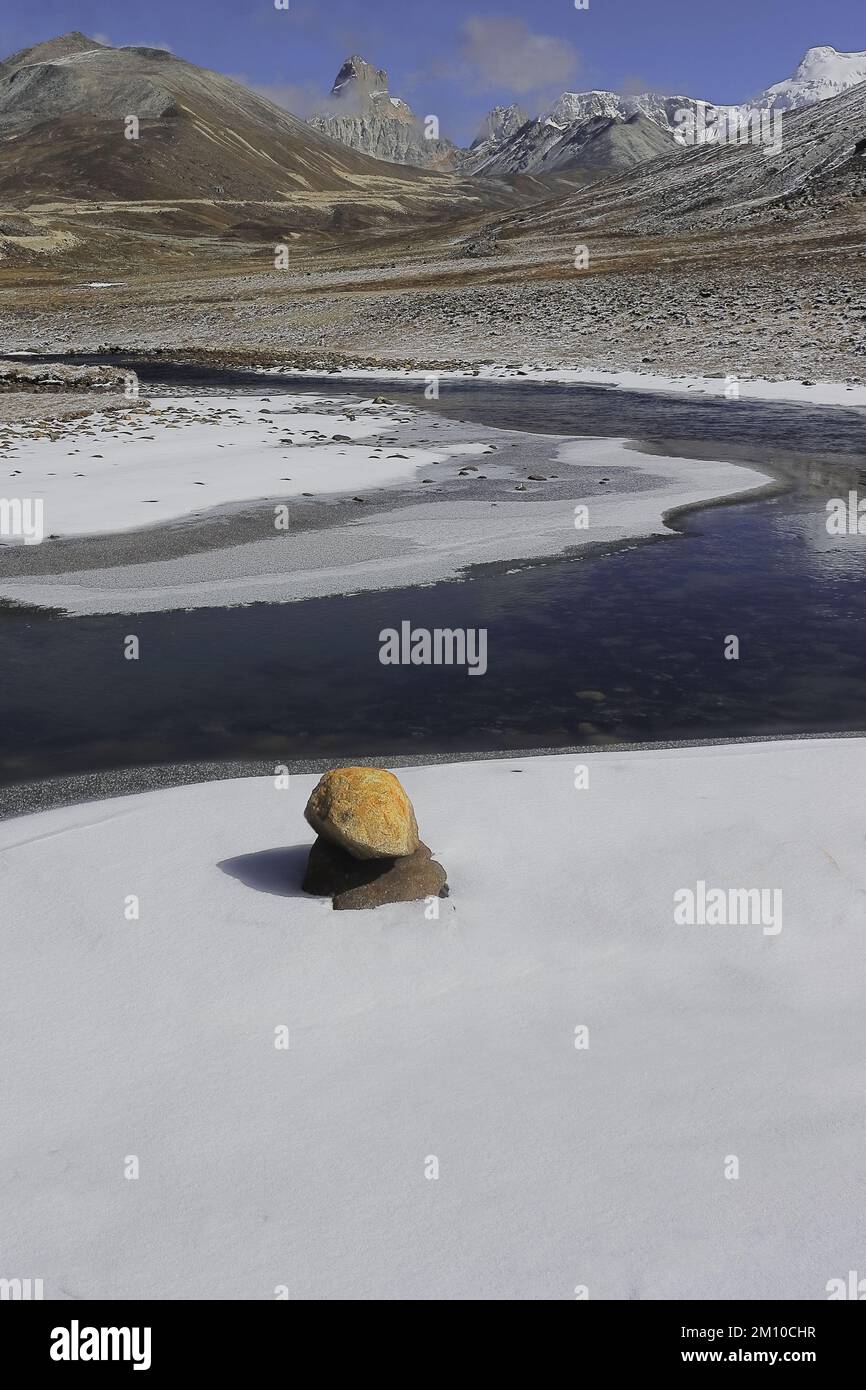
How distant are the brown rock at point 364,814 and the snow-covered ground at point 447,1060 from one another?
355mm

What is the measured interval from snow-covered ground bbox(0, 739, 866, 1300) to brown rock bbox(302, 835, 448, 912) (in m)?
0.12

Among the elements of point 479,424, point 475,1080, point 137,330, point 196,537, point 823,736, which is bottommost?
point 475,1080

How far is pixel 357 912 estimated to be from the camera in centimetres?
624

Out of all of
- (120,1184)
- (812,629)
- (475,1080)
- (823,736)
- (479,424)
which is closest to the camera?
(120,1184)

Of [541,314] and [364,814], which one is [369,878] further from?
[541,314]

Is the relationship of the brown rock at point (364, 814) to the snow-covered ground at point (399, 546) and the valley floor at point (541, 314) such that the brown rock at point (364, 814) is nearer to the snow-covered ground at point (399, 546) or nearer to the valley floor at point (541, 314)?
the snow-covered ground at point (399, 546)

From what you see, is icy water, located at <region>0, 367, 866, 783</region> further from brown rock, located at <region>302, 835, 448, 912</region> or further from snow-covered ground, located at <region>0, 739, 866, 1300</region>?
brown rock, located at <region>302, 835, 448, 912</region>

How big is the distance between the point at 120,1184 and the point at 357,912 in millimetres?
2093

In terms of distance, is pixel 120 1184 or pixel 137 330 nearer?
pixel 120 1184

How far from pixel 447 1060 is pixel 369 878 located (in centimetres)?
146

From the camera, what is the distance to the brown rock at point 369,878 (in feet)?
20.8

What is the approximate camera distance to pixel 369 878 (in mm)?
6398

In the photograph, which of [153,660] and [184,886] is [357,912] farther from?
[153,660]
